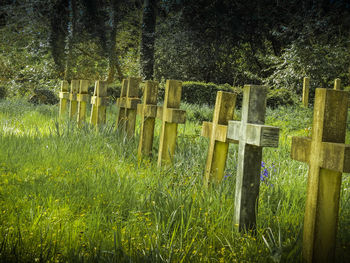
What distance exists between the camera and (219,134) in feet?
9.43

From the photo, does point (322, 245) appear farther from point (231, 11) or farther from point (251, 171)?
point (231, 11)

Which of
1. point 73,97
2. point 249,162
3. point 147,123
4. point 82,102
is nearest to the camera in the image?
point 249,162

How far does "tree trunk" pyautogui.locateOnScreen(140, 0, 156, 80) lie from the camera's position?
16703mm

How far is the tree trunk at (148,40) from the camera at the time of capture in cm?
1670

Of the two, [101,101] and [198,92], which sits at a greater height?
[198,92]

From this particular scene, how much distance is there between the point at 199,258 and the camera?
81.3 inches

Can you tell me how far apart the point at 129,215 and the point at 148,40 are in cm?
1559

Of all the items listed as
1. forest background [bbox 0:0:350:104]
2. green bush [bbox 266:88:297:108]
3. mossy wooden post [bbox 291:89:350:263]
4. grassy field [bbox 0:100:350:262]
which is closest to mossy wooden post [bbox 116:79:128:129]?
grassy field [bbox 0:100:350:262]

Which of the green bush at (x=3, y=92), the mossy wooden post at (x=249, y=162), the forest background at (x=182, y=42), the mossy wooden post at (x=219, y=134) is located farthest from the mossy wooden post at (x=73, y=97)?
the green bush at (x=3, y=92)

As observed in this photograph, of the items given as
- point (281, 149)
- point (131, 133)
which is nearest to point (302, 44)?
point (281, 149)

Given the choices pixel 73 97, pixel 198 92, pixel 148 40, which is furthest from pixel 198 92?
pixel 73 97

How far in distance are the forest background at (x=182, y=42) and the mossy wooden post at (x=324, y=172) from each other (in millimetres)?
12909

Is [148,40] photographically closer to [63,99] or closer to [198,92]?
[198,92]

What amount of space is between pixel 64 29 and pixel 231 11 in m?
8.29
